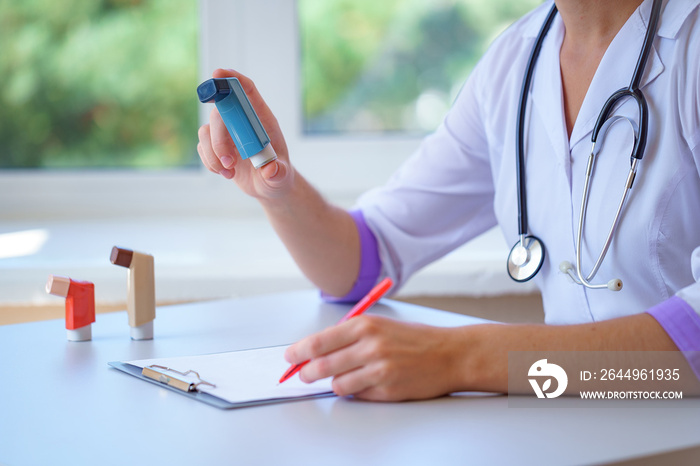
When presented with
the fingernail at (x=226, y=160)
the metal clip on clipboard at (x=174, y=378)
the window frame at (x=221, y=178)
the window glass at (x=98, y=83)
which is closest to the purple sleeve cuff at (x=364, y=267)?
the fingernail at (x=226, y=160)

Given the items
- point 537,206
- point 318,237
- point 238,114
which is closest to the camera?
point 238,114

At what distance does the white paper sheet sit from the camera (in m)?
0.74

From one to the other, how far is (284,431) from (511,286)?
1050mm

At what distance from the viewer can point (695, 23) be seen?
0.95m

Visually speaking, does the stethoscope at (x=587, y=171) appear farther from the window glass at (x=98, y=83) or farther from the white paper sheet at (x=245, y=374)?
the window glass at (x=98, y=83)

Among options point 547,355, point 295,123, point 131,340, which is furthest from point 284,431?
point 295,123

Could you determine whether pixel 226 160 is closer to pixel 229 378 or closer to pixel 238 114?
pixel 238 114

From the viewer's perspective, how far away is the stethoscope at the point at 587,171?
3.07 ft

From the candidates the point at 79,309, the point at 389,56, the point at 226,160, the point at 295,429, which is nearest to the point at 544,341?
the point at 295,429

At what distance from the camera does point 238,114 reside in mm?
876

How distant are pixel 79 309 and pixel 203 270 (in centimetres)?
58

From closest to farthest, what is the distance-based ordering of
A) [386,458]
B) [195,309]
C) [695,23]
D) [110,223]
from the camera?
1. [386,458]
2. [695,23]
3. [195,309]
4. [110,223]

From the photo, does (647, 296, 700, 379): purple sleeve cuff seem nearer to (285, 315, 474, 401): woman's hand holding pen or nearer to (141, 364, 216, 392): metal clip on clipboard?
(285, 315, 474, 401): woman's hand holding pen

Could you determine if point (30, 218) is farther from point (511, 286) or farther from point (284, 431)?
point (284, 431)
